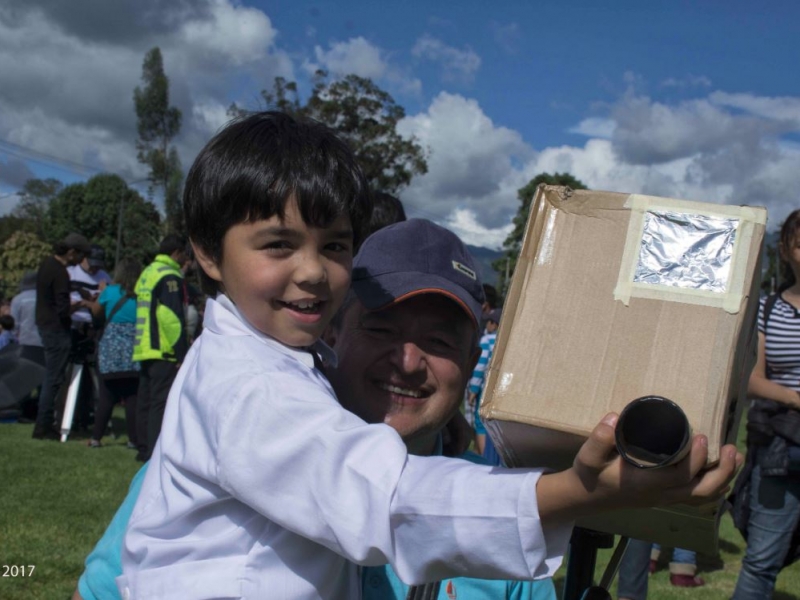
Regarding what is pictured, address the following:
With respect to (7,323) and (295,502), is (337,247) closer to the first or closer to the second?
(295,502)

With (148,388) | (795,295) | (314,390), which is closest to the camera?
(314,390)

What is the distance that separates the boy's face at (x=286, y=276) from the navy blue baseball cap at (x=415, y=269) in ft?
1.38

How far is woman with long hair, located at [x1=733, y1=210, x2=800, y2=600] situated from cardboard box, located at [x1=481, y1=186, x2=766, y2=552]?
337cm

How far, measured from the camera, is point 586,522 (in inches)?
53.4

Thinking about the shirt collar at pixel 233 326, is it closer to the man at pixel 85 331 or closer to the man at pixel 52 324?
the man at pixel 52 324

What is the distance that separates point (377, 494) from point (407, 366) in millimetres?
892

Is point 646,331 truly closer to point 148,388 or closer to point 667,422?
point 667,422

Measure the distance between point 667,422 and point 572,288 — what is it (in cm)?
25

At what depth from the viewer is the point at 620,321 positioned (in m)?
1.11

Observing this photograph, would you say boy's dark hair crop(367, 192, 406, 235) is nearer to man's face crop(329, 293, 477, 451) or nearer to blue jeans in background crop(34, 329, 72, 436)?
man's face crop(329, 293, 477, 451)

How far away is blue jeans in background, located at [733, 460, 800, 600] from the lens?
166 inches

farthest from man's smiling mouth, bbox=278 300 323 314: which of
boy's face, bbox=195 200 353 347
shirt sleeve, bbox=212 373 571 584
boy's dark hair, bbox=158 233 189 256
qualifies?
boy's dark hair, bbox=158 233 189 256

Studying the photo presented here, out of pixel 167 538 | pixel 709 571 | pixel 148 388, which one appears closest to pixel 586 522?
pixel 167 538

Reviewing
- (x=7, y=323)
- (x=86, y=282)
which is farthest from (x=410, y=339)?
(x=7, y=323)
